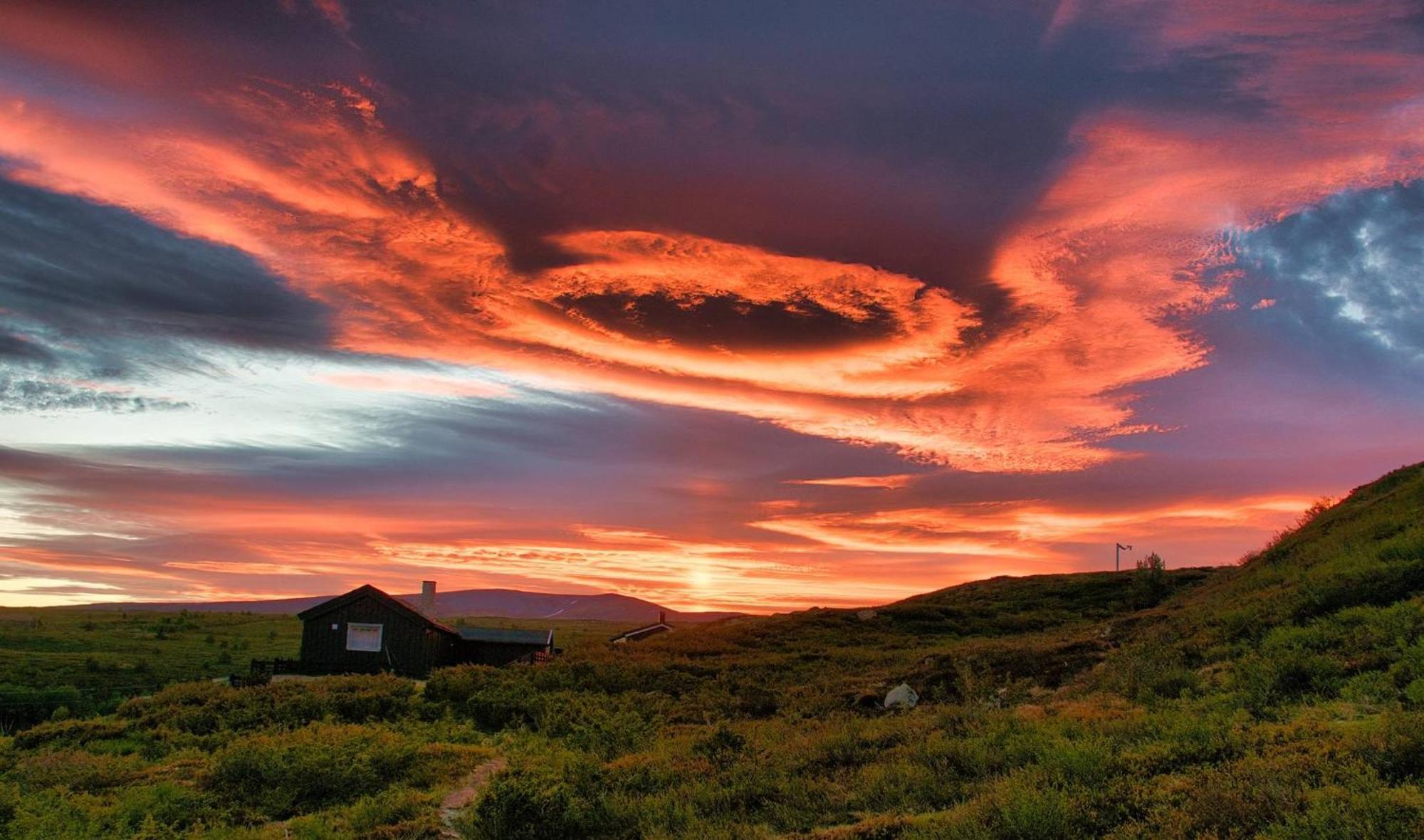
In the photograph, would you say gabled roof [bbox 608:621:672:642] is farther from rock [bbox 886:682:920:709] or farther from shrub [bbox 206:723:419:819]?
shrub [bbox 206:723:419:819]

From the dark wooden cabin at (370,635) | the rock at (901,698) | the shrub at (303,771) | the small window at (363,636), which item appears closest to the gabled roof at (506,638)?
the dark wooden cabin at (370,635)

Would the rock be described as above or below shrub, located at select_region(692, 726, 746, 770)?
above

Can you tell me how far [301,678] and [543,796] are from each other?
108 feet

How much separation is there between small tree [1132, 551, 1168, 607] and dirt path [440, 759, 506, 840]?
41.9 m

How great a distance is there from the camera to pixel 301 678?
40594 millimetres

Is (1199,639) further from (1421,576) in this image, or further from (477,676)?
(477,676)

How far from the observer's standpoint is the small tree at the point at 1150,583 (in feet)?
166

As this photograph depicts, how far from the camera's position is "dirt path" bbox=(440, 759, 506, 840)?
46.8 feet

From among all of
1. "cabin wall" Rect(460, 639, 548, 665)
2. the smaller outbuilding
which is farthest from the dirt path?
the smaller outbuilding

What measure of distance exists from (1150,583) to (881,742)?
47646 mm

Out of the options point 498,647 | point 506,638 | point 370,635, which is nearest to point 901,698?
point 370,635

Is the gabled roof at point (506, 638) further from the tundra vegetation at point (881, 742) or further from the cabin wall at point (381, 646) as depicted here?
the tundra vegetation at point (881, 742)

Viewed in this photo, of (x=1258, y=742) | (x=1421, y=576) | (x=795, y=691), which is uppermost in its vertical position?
(x=1421, y=576)


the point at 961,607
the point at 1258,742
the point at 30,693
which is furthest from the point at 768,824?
the point at 961,607
